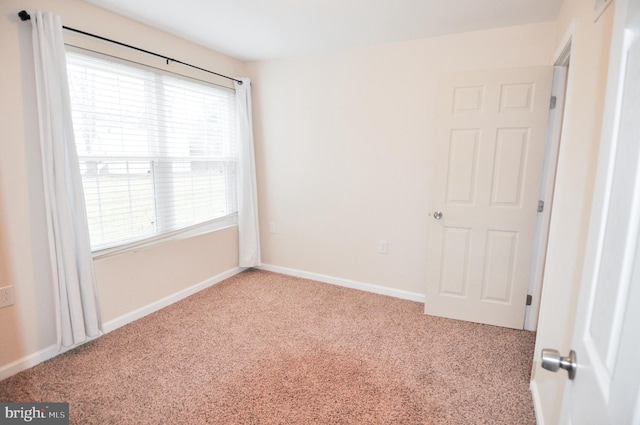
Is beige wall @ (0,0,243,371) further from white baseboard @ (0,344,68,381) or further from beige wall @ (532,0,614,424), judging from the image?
beige wall @ (532,0,614,424)

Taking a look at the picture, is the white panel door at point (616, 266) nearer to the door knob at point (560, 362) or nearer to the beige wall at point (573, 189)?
the door knob at point (560, 362)

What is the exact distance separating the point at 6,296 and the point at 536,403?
3.18 m

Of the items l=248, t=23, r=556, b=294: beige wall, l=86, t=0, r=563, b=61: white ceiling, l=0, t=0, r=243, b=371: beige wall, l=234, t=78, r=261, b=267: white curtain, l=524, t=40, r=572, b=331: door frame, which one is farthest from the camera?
l=234, t=78, r=261, b=267: white curtain

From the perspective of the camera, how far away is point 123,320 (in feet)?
8.58

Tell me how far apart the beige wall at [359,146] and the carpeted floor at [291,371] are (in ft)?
2.49

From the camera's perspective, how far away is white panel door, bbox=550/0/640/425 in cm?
46

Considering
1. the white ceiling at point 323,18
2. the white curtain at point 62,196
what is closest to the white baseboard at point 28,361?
the white curtain at point 62,196

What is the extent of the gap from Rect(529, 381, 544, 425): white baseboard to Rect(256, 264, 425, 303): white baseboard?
1255 millimetres

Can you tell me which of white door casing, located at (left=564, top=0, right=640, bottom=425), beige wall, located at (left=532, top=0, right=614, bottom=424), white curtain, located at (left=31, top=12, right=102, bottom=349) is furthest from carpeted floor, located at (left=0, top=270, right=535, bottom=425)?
white door casing, located at (left=564, top=0, right=640, bottom=425)

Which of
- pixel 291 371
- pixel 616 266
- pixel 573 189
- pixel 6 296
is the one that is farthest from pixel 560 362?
pixel 6 296

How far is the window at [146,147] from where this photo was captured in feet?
7.63

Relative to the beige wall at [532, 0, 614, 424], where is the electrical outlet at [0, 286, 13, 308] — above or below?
below

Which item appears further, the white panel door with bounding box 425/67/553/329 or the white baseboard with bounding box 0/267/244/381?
the white panel door with bounding box 425/67/553/329

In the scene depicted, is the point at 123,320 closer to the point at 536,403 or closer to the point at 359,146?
the point at 359,146
